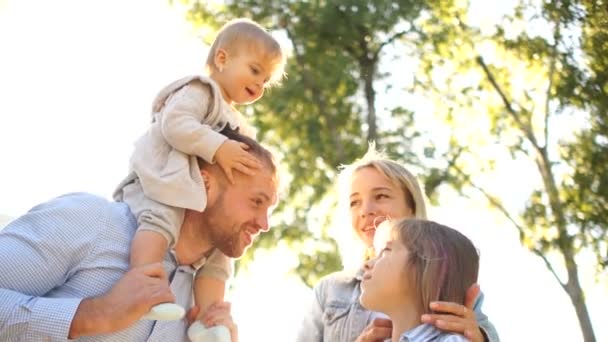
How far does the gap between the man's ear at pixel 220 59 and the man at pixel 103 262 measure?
24.0 inches

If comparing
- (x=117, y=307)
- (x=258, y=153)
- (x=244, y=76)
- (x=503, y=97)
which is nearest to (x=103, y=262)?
(x=117, y=307)

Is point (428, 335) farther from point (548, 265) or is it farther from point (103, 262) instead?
point (548, 265)

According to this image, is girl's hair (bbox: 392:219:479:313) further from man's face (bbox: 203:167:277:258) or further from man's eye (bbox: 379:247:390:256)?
man's face (bbox: 203:167:277:258)

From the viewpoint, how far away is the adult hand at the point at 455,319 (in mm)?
2096

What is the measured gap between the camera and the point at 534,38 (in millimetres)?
11500

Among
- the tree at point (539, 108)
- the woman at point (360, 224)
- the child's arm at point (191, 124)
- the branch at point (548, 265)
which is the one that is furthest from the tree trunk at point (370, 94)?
the child's arm at point (191, 124)

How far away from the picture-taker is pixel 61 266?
2064 mm

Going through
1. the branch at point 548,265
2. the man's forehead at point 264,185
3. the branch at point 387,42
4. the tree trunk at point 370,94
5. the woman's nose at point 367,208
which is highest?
the branch at point 387,42

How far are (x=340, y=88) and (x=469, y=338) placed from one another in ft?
31.5

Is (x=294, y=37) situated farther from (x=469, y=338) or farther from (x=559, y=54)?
(x=469, y=338)

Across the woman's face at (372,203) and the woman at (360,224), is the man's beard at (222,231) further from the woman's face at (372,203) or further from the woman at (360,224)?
the woman's face at (372,203)

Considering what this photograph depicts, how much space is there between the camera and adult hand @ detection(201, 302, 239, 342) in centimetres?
226

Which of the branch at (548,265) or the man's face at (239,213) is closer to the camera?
the man's face at (239,213)

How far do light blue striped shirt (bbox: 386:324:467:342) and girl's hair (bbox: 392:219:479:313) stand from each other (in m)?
0.06
